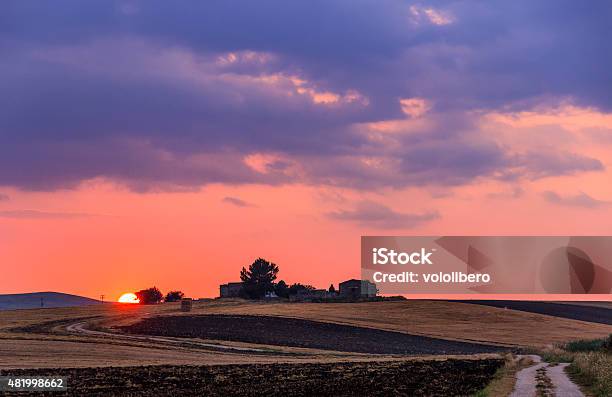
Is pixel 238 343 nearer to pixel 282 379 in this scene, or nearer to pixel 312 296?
pixel 282 379

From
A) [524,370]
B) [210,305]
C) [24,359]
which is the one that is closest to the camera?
[524,370]

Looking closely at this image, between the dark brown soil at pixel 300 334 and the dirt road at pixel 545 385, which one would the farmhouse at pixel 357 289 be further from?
the dirt road at pixel 545 385

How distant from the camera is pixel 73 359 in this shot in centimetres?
7069

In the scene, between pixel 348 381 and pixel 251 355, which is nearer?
pixel 348 381

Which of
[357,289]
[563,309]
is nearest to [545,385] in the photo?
[563,309]

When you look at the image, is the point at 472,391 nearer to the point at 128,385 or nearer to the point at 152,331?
the point at 128,385

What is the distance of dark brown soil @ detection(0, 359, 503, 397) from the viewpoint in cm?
4528

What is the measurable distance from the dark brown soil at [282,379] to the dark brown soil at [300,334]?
34.0m

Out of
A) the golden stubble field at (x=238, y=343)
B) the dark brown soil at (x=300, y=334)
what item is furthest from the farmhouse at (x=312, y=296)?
the dark brown soil at (x=300, y=334)

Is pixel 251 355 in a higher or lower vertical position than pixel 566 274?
lower

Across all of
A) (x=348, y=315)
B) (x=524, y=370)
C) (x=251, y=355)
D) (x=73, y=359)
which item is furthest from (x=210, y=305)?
(x=524, y=370)

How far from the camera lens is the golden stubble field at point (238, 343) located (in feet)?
248

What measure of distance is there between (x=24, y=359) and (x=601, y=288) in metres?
109

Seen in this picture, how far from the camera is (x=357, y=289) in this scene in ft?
619
